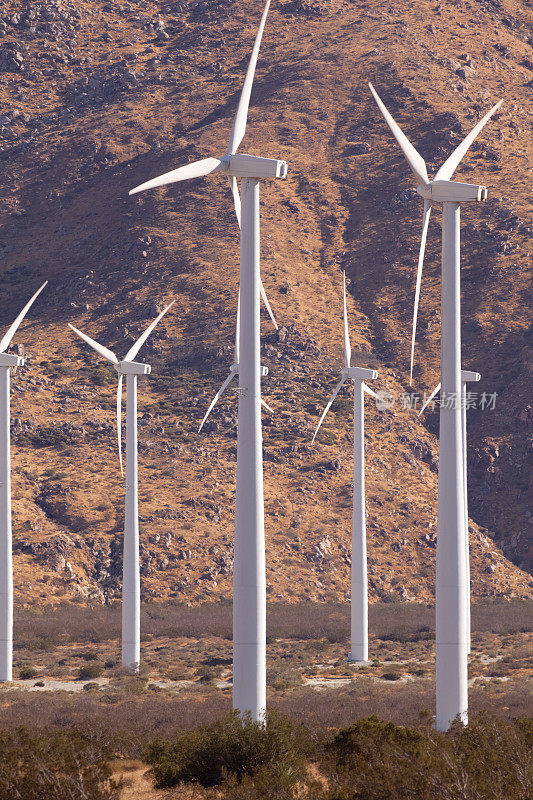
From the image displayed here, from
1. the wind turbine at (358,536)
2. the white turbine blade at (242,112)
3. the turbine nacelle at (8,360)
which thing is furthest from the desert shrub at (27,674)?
the white turbine blade at (242,112)

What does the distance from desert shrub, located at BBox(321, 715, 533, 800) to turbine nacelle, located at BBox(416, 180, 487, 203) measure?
1301 cm

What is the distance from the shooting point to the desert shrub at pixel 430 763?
18.4m

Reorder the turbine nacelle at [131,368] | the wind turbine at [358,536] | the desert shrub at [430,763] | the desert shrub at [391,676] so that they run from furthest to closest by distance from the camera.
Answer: the wind turbine at [358,536] < the desert shrub at [391,676] < the turbine nacelle at [131,368] < the desert shrub at [430,763]

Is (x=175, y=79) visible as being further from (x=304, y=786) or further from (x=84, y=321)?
(x=304, y=786)

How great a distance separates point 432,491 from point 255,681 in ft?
255

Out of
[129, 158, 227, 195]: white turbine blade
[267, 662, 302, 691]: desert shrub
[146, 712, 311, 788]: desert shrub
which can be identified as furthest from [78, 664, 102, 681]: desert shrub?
[129, 158, 227, 195]: white turbine blade

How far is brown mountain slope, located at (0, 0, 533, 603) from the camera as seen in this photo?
91688mm

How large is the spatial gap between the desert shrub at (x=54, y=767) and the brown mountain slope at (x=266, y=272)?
189 feet

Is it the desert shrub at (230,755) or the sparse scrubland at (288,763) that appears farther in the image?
the desert shrub at (230,755)

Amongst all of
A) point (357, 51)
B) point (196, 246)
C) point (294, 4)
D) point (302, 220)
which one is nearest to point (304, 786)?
point (196, 246)

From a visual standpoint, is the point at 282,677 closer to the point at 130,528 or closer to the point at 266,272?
the point at 130,528

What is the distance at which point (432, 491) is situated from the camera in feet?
328

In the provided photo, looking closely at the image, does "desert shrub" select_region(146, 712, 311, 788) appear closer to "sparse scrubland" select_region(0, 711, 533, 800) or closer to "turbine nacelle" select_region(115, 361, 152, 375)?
"sparse scrubland" select_region(0, 711, 533, 800)

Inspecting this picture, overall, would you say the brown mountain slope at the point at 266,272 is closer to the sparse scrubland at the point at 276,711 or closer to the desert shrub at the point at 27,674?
the sparse scrubland at the point at 276,711
